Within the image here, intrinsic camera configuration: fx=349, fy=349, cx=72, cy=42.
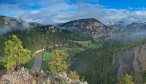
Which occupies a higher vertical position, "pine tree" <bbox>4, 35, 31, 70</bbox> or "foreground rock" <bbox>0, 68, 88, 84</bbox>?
"pine tree" <bbox>4, 35, 31, 70</bbox>

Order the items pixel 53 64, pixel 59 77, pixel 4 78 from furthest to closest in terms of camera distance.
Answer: pixel 53 64
pixel 59 77
pixel 4 78

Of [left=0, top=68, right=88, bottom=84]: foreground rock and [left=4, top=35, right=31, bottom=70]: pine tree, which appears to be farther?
[left=4, top=35, right=31, bottom=70]: pine tree

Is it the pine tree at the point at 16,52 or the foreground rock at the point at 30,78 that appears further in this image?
the pine tree at the point at 16,52

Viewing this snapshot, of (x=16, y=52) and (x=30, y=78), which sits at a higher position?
(x=16, y=52)

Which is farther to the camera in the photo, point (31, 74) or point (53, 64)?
point (53, 64)

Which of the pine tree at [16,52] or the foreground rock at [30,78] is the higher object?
the pine tree at [16,52]

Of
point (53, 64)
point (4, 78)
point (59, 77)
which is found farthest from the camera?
point (53, 64)

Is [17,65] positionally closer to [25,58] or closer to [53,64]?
[25,58]

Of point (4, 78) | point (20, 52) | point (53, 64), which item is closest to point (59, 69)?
point (53, 64)

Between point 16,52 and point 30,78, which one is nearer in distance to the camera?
point 30,78

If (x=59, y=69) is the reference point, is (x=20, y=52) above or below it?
above

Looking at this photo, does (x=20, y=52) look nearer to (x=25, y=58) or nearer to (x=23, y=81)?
(x=25, y=58)
